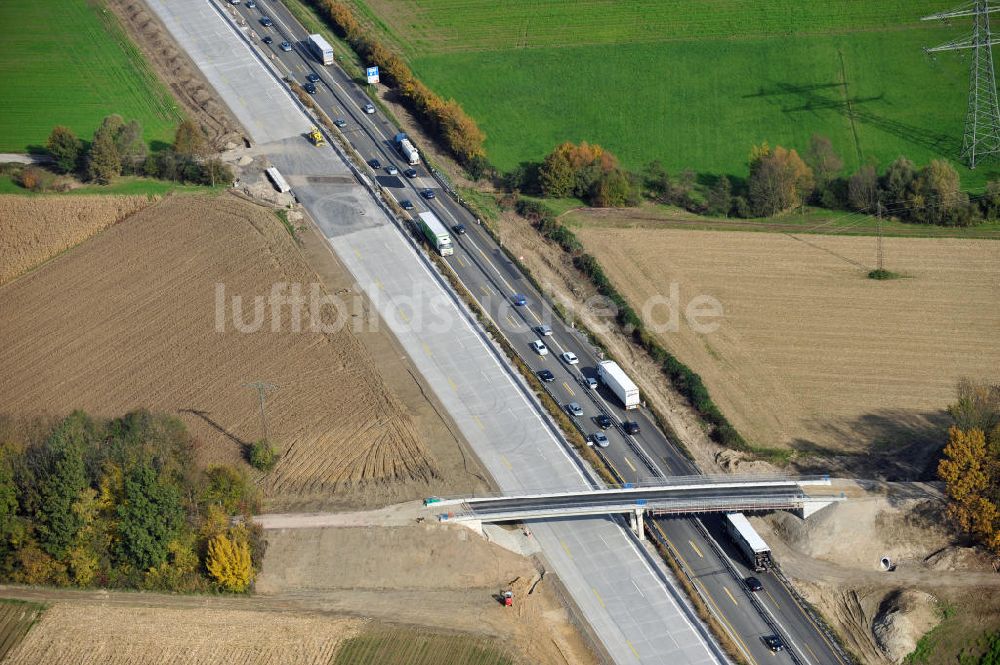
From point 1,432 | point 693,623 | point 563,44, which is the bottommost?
point 693,623

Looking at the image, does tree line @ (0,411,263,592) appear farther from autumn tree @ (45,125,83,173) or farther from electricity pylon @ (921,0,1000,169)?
electricity pylon @ (921,0,1000,169)

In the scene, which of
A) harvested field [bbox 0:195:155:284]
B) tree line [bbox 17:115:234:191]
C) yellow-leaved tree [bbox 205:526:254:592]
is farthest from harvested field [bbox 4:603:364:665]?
tree line [bbox 17:115:234:191]

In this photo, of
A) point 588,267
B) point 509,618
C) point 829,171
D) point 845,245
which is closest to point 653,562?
point 509,618

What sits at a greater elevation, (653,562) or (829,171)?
(829,171)

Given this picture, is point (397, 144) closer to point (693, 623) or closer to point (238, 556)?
point (238, 556)

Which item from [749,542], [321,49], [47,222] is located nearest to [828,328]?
[749,542]

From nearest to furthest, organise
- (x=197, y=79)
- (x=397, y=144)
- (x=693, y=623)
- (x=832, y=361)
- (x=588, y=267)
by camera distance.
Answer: (x=693, y=623) → (x=832, y=361) → (x=588, y=267) → (x=397, y=144) → (x=197, y=79)

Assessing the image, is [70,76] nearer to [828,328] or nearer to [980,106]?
[828,328]
